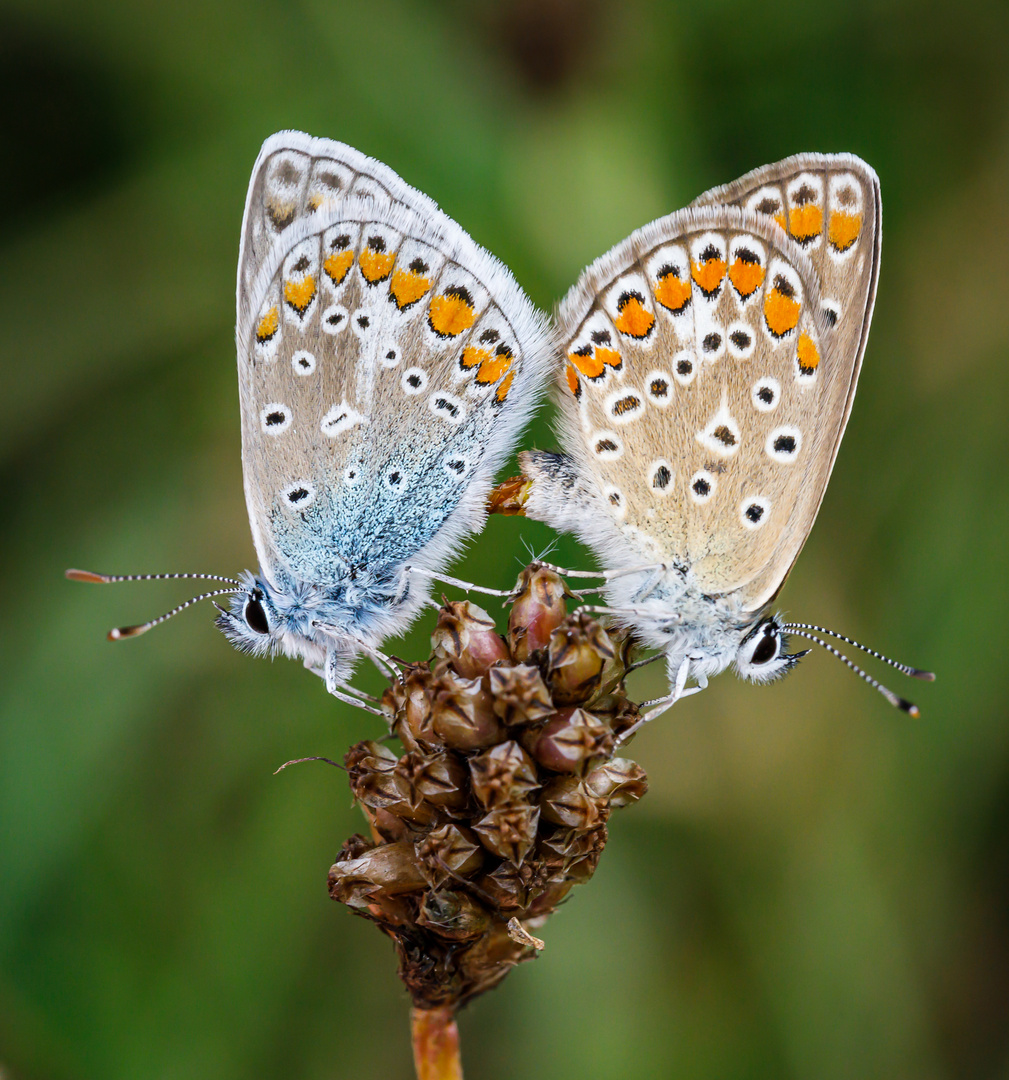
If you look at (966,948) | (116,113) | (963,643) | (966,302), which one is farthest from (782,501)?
(116,113)

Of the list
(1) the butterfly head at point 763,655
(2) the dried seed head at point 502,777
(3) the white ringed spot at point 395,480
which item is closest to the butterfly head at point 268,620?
(3) the white ringed spot at point 395,480

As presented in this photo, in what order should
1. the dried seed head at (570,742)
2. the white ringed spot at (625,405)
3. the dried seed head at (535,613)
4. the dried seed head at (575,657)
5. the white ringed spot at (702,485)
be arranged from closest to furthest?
the dried seed head at (570,742)
the dried seed head at (575,657)
the dried seed head at (535,613)
the white ringed spot at (702,485)
the white ringed spot at (625,405)

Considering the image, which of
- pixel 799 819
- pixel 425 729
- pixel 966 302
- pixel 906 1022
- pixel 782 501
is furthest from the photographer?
pixel 966 302

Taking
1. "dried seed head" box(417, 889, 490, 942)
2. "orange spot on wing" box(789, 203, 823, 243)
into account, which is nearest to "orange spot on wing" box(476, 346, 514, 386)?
"orange spot on wing" box(789, 203, 823, 243)

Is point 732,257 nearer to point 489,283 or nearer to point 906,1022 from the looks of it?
point 489,283

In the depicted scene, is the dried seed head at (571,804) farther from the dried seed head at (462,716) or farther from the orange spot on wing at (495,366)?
the orange spot on wing at (495,366)

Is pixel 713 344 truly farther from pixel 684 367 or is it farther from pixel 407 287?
pixel 407 287

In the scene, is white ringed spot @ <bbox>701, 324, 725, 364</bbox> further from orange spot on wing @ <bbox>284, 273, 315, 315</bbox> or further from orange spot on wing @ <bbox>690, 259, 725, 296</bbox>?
orange spot on wing @ <bbox>284, 273, 315, 315</bbox>

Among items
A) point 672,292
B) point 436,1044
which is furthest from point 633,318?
point 436,1044

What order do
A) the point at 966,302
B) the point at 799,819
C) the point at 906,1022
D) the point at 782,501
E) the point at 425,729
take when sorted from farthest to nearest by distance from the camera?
the point at 966,302, the point at 799,819, the point at 906,1022, the point at 782,501, the point at 425,729
